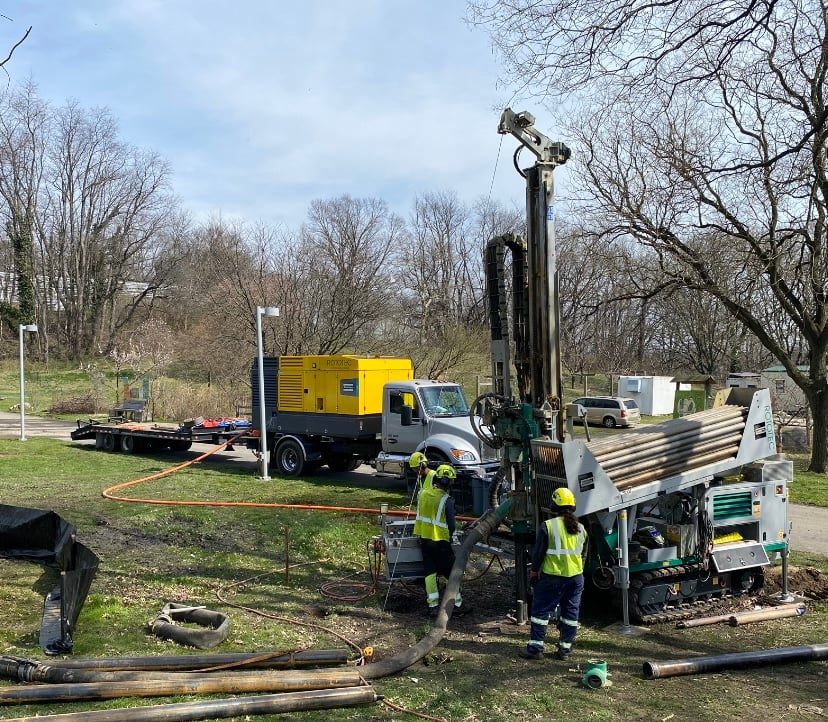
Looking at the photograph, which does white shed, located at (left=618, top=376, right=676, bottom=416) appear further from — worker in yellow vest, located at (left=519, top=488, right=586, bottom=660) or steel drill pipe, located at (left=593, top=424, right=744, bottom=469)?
worker in yellow vest, located at (left=519, top=488, right=586, bottom=660)

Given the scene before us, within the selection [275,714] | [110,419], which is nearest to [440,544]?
[275,714]

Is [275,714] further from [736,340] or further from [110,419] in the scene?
[736,340]

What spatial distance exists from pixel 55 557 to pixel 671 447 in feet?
26.8

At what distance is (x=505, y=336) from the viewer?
8539 mm

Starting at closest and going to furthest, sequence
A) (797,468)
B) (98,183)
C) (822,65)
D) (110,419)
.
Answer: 1. (822,65)
2. (797,468)
3. (110,419)
4. (98,183)

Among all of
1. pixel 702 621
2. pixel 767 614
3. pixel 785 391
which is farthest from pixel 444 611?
pixel 785 391

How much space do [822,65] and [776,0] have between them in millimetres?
9634

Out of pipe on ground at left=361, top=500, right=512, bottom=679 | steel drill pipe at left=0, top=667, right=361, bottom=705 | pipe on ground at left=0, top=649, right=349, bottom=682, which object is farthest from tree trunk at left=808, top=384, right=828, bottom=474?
steel drill pipe at left=0, top=667, right=361, bottom=705

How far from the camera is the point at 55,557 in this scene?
10352mm

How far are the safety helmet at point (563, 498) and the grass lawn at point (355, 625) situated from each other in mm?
1429

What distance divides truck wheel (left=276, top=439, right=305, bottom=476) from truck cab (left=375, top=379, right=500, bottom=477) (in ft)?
7.78

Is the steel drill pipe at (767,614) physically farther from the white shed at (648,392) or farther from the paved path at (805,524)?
the white shed at (648,392)

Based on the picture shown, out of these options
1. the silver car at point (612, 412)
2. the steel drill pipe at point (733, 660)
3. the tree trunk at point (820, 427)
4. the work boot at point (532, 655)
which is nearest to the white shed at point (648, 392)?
the silver car at point (612, 412)

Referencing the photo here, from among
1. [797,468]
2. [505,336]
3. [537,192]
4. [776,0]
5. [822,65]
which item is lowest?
[797,468]
